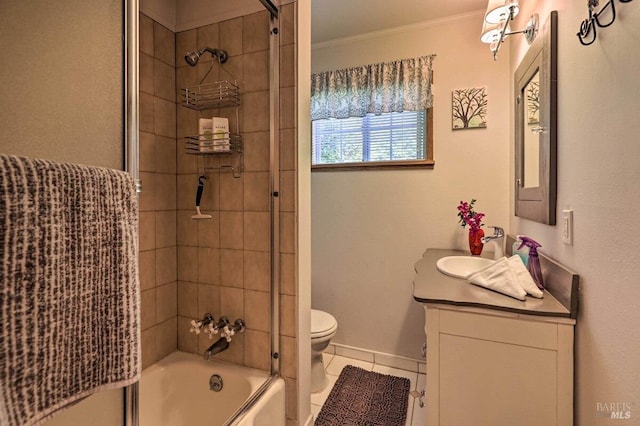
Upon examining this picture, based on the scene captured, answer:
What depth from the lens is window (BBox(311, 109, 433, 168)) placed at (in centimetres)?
217

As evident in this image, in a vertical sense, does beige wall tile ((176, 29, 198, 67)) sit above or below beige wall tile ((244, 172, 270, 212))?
above

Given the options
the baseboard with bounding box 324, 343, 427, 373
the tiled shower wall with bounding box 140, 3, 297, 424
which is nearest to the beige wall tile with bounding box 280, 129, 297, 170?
the tiled shower wall with bounding box 140, 3, 297, 424

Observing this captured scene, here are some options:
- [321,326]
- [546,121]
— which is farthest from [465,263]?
[321,326]

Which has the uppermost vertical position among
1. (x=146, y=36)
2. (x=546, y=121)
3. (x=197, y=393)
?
(x=146, y=36)

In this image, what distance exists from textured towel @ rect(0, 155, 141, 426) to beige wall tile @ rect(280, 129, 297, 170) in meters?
0.83

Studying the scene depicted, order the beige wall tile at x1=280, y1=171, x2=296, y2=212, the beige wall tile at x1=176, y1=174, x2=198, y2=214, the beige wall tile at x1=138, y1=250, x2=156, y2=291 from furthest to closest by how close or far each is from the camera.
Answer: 1. the beige wall tile at x1=176, y1=174, x2=198, y2=214
2. the beige wall tile at x1=138, y1=250, x2=156, y2=291
3. the beige wall tile at x1=280, y1=171, x2=296, y2=212

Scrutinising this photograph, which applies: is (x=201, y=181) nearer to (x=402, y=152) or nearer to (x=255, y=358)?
(x=255, y=358)

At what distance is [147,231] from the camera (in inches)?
59.9

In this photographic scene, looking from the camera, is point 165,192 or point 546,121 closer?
point 546,121

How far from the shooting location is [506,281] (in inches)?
47.8

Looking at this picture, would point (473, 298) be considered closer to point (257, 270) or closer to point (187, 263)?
point (257, 270)

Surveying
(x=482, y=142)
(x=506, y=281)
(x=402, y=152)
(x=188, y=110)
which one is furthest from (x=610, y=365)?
(x=188, y=110)

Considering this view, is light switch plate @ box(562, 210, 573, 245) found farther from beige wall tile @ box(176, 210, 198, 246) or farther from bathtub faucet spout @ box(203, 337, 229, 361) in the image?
beige wall tile @ box(176, 210, 198, 246)

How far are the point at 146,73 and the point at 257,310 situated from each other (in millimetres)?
1329
